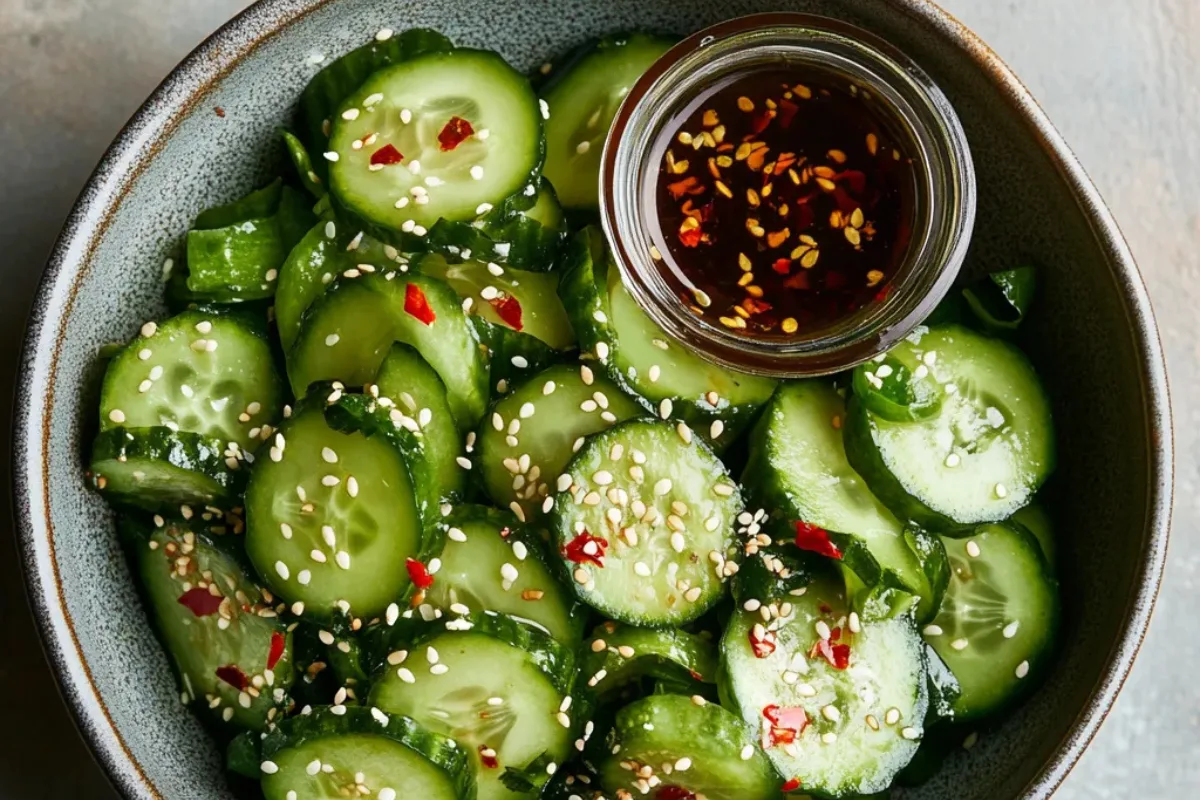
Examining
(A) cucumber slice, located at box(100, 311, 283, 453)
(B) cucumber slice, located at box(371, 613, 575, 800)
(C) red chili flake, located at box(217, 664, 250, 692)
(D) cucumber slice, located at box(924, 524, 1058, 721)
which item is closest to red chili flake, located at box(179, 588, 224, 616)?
(C) red chili flake, located at box(217, 664, 250, 692)

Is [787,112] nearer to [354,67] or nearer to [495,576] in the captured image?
[354,67]

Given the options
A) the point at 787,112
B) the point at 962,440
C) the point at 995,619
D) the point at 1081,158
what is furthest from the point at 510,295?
the point at 1081,158

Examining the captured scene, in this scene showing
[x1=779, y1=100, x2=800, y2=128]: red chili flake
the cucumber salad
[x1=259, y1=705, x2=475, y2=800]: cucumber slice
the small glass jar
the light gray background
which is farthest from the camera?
the light gray background

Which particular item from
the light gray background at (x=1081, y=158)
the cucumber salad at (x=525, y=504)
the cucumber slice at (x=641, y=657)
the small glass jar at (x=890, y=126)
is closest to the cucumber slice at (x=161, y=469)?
the cucumber salad at (x=525, y=504)

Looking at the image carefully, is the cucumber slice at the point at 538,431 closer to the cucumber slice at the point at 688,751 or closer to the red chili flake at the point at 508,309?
the red chili flake at the point at 508,309

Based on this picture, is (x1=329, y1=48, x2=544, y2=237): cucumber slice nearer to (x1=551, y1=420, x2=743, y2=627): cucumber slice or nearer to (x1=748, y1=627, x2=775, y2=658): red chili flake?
(x1=551, y1=420, x2=743, y2=627): cucumber slice

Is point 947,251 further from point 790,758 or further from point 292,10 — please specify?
point 292,10
